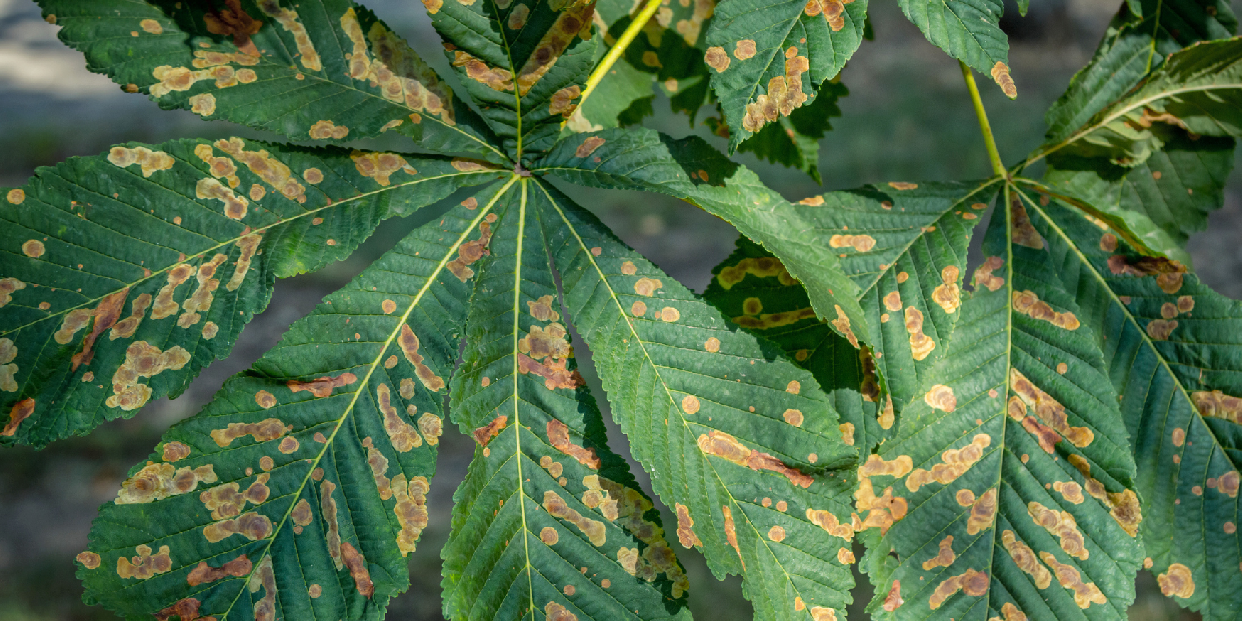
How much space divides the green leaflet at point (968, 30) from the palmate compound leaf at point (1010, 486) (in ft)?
1.01

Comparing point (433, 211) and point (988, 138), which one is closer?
point (988, 138)

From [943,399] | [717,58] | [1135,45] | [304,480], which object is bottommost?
[304,480]

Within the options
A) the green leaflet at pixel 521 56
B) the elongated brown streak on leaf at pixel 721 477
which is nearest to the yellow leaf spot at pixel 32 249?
the green leaflet at pixel 521 56

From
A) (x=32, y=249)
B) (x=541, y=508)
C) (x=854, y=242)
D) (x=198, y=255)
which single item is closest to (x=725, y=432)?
(x=541, y=508)

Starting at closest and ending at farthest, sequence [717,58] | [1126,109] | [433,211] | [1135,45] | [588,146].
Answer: [717,58] → [588,146] → [1126,109] → [1135,45] → [433,211]

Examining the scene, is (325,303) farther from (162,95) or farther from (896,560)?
(896,560)

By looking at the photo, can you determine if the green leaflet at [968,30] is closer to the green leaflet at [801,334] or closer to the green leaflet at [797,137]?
the green leaflet at [801,334]

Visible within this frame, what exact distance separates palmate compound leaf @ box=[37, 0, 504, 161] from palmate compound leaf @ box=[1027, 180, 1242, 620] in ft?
2.64

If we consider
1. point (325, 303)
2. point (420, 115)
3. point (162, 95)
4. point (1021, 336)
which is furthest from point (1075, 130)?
point (162, 95)

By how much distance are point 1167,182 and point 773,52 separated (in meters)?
0.85

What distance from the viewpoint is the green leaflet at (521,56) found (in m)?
0.83

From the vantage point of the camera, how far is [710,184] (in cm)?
87

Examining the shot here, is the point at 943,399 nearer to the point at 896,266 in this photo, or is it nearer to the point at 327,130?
the point at 896,266

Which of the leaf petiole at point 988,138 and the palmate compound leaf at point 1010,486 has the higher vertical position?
the leaf petiole at point 988,138
